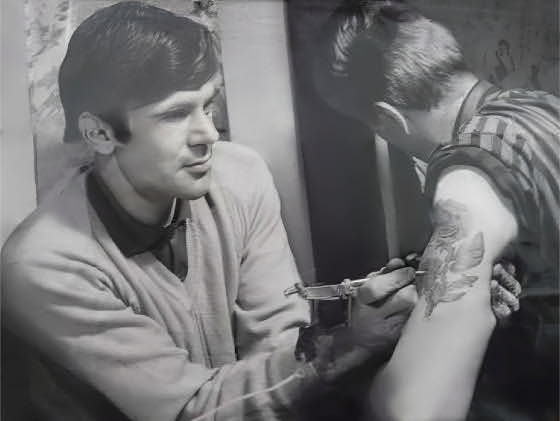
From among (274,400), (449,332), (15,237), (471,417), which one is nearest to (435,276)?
(449,332)

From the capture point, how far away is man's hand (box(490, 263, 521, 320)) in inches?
60.6

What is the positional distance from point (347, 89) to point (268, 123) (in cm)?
18

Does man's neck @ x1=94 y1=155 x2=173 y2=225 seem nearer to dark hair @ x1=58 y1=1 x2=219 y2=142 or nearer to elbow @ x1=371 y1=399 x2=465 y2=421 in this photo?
dark hair @ x1=58 y1=1 x2=219 y2=142

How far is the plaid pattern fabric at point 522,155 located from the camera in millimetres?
1562

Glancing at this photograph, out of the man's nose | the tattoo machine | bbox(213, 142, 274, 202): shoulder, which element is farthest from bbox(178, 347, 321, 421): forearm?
the man's nose

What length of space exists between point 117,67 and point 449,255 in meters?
0.74

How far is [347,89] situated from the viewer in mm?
1534

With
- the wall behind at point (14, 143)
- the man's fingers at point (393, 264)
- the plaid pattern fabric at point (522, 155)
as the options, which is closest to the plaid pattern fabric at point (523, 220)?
the plaid pattern fabric at point (522, 155)

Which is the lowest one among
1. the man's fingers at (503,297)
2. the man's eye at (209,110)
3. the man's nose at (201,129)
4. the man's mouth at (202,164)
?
the man's fingers at (503,297)

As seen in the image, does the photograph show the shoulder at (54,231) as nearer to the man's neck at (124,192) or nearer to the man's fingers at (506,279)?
the man's neck at (124,192)

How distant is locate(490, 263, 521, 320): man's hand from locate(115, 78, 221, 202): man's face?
0.62 meters

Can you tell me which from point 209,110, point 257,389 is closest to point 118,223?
point 209,110

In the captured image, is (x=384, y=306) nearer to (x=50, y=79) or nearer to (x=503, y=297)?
(x=503, y=297)

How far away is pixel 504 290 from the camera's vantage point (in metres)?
1.55
